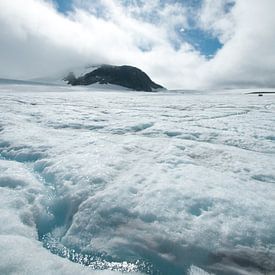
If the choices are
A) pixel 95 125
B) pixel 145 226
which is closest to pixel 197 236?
pixel 145 226

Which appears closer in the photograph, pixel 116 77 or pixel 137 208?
pixel 137 208

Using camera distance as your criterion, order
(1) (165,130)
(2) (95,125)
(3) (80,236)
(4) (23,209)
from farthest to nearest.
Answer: (2) (95,125) → (1) (165,130) → (4) (23,209) → (3) (80,236)

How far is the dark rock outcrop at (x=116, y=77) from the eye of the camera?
10112cm

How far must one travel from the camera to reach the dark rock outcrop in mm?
101125

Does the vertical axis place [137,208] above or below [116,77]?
above

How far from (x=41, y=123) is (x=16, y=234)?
204 inches

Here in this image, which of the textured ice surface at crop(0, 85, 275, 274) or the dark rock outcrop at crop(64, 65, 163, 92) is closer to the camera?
the textured ice surface at crop(0, 85, 275, 274)

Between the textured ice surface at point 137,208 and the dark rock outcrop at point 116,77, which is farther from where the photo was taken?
the dark rock outcrop at point 116,77

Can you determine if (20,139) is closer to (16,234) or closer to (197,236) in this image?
(16,234)

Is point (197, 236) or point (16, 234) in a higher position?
point (197, 236)

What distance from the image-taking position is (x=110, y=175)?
383 centimetres

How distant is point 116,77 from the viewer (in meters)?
106

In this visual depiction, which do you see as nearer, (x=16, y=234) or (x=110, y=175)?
(x=16, y=234)

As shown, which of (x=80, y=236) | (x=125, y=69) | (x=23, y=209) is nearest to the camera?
(x=80, y=236)
